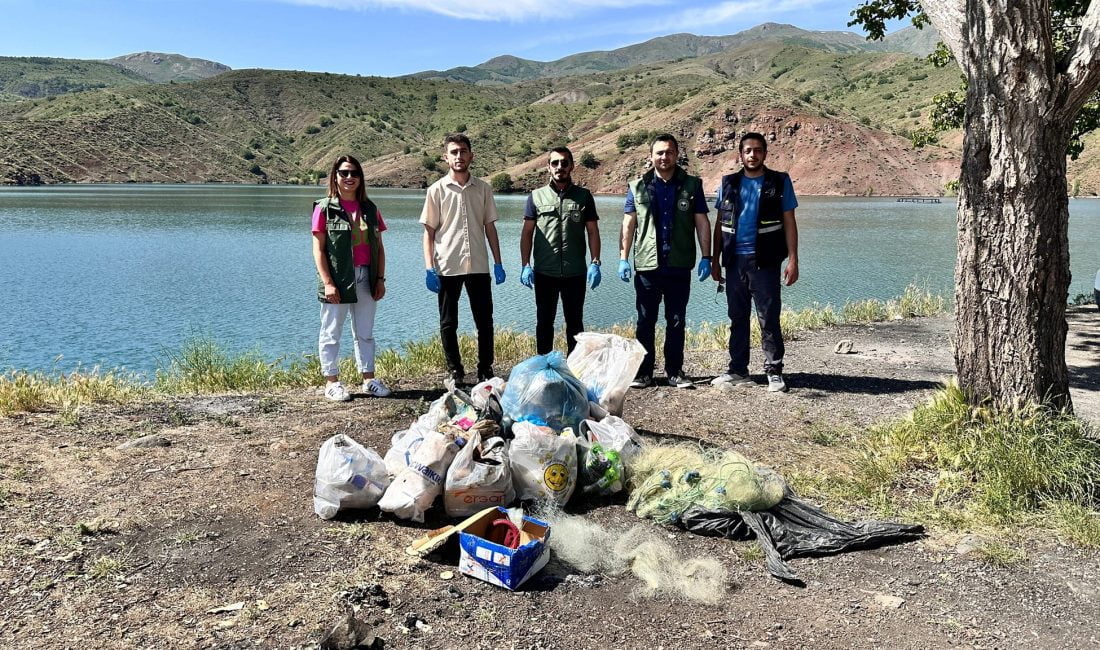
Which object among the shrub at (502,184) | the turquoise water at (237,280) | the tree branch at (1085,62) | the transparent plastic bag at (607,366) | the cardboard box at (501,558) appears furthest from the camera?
the shrub at (502,184)

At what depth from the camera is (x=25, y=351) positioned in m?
10.6

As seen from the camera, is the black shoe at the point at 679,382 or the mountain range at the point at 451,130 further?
the mountain range at the point at 451,130

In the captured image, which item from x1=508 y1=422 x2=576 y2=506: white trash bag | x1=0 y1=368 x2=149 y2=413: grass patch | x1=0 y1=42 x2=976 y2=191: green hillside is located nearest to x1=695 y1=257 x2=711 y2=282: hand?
x1=508 y1=422 x2=576 y2=506: white trash bag

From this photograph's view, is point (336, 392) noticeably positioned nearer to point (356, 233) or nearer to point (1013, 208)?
point (356, 233)

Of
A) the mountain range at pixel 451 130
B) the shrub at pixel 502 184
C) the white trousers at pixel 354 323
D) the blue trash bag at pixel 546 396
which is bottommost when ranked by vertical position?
the blue trash bag at pixel 546 396

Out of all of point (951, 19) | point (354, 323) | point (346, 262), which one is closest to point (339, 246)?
point (346, 262)

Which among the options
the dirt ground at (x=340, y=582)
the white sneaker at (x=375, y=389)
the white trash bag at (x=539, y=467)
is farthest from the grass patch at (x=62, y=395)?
the white trash bag at (x=539, y=467)

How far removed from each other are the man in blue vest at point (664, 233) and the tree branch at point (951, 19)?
186 centimetres

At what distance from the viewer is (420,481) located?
3645 mm

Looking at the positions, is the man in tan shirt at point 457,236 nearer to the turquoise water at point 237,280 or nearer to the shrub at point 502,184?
the turquoise water at point 237,280

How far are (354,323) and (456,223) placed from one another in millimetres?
1100

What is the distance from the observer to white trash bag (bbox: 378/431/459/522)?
142 inches

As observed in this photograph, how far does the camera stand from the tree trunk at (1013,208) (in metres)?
4.13

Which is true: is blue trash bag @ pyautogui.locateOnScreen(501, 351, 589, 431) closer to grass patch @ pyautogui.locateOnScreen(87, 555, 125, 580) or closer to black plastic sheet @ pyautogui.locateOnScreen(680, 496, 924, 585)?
black plastic sheet @ pyautogui.locateOnScreen(680, 496, 924, 585)
